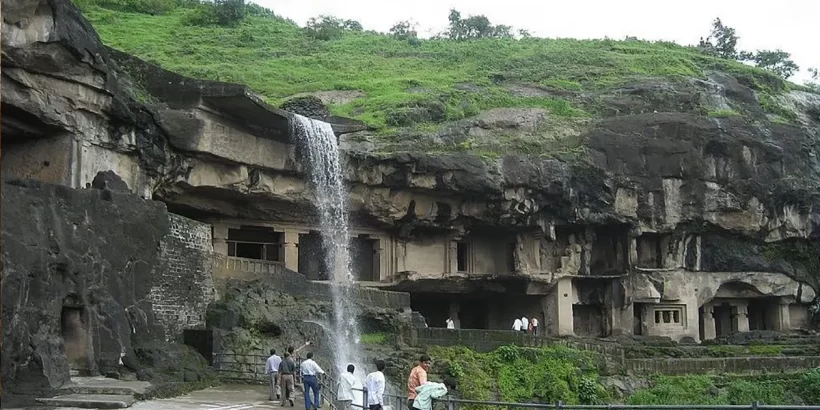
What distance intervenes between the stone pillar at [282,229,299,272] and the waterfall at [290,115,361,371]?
3.80 feet

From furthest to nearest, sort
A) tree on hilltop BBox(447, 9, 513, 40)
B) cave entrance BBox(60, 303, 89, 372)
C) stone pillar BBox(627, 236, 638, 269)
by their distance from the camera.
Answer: tree on hilltop BBox(447, 9, 513, 40), stone pillar BBox(627, 236, 638, 269), cave entrance BBox(60, 303, 89, 372)

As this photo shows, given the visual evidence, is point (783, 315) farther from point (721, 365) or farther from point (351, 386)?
point (351, 386)

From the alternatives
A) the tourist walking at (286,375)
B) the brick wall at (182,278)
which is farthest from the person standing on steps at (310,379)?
the brick wall at (182,278)

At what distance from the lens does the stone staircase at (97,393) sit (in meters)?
13.1

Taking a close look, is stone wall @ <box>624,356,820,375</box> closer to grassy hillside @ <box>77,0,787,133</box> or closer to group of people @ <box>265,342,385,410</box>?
grassy hillside @ <box>77,0,787,133</box>

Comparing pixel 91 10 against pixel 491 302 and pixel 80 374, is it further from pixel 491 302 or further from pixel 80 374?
pixel 80 374

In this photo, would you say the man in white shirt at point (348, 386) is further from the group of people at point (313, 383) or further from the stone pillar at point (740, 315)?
the stone pillar at point (740, 315)

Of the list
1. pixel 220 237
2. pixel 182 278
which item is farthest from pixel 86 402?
pixel 220 237

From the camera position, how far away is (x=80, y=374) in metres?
16.1

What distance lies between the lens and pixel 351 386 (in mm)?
12086

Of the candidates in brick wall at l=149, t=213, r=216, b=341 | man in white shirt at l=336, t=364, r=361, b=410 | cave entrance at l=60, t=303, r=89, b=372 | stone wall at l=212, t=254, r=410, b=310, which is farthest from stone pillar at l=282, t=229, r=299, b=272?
man in white shirt at l=336, t=364, r=361, b=410

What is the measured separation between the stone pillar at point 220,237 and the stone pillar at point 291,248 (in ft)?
6.90

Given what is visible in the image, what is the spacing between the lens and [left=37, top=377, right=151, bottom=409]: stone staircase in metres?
13.1

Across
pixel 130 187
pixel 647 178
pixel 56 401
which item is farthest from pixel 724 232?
pixel 56 401
